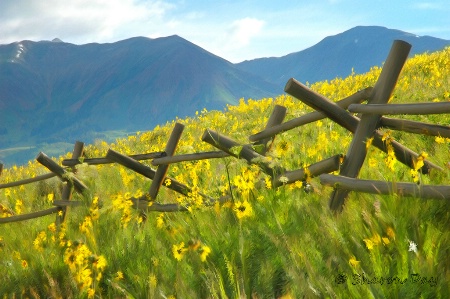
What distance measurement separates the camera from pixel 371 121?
3.48 metres

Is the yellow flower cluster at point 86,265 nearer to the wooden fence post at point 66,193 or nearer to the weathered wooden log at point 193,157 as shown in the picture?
the weathered wooden log at point 193,157

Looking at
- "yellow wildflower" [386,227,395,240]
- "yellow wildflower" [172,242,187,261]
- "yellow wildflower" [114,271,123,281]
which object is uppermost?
"yellow wildflower" [386,227,395,240]

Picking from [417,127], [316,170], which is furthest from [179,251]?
[417,127]

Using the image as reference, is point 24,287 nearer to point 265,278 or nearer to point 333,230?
point 265,278

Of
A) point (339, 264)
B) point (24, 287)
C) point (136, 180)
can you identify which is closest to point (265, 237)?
point (339, 264)

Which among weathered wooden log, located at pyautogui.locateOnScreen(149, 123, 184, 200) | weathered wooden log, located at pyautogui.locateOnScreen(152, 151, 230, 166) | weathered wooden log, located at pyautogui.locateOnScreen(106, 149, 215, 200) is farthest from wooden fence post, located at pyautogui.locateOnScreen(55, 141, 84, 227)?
weathered wooden log, located at pyautogui.locateOnScreen(152, 151, 230, 166)

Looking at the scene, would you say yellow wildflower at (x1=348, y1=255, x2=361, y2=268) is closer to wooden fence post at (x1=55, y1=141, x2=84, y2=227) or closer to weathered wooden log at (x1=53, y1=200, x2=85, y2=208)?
weathered wooden log at (x1=53, y1=200, x2=85, y2=208)

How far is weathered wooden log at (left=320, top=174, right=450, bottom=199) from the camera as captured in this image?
2596 millimetres

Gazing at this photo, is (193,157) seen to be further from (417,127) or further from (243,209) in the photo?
(417,127)

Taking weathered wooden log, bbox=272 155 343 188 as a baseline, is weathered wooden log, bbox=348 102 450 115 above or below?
above

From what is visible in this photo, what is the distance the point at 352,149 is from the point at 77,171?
15.6 ft

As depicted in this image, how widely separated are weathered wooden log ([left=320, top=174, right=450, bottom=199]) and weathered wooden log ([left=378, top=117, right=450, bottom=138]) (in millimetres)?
698

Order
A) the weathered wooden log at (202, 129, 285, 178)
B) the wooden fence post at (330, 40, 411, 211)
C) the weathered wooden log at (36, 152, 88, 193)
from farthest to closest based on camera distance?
1. the weathered wooden log at (36, 152, 88, 193)
2. the weathered wooden log at (202, 129, 285, 178)
3. the wooden fence post at (330, 40, 411, 211)

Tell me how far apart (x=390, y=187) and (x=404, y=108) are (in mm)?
684
